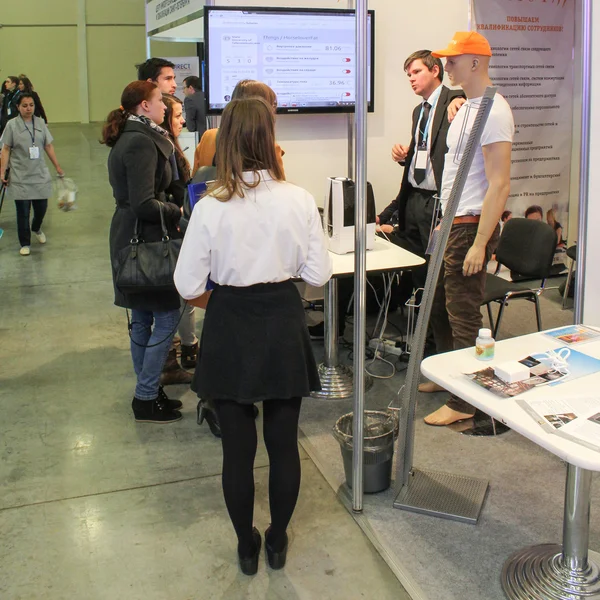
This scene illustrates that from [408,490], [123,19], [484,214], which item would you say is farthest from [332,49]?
[123,19]

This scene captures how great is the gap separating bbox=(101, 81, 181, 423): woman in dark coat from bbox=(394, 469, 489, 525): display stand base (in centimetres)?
117

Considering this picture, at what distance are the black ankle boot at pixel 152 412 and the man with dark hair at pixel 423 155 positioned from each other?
1.20 meters

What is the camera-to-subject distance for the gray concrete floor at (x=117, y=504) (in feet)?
7.64

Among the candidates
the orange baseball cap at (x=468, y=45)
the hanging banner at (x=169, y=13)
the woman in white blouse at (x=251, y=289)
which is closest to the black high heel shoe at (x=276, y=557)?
the woman in white blouse at (x=251, y=289)

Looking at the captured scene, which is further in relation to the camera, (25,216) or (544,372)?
(25,216)

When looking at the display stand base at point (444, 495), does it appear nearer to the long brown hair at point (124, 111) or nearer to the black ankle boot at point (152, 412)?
the black ankle boot at point (152, 412)

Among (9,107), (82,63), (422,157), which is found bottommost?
(422,157)

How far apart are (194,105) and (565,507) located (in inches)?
203

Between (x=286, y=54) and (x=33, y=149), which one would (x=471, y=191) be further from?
(x=33, y=149)

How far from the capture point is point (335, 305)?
12.4 feet

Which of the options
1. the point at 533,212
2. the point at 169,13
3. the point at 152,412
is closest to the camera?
the point at 152,412

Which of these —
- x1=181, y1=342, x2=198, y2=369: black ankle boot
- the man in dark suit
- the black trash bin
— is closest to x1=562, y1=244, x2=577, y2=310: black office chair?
the man in dark suit

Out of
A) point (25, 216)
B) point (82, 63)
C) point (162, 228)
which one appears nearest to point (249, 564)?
point (162, 228)

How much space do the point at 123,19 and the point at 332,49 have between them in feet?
37.7
